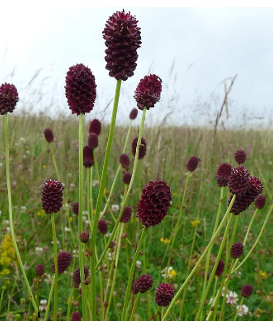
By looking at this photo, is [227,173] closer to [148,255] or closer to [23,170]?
[148,255]

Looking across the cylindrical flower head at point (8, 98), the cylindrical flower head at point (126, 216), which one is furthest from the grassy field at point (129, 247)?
the cylindrical flower head at point (8, 98)

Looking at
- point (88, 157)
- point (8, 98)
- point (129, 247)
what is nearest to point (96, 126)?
point (88, 157)

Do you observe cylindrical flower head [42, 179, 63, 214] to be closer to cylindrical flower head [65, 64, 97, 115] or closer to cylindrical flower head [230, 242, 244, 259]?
cylindrical flower head [65, 64, 97, 115]

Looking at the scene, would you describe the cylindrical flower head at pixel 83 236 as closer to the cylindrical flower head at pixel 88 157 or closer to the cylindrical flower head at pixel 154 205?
the cylindrical flower head at pixel 154 205

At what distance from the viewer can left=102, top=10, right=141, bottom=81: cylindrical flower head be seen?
83 centimetres

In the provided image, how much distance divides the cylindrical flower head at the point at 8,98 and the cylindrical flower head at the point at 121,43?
49cm

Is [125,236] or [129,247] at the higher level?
[125,236]

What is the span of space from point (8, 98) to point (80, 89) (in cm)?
36

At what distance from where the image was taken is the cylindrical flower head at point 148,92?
99cm

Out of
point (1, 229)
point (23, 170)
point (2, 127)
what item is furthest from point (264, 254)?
point (2, 127)

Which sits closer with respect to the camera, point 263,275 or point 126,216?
point 126,216

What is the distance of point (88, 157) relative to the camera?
5.10 feet

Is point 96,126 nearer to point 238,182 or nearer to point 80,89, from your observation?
point 80,89

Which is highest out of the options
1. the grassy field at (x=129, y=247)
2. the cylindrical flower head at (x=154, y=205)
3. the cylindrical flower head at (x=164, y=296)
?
the cylindrical flower head at (x=154, y=205)
